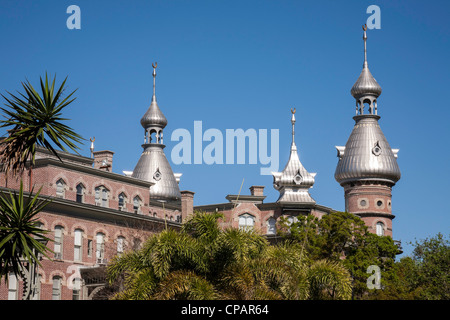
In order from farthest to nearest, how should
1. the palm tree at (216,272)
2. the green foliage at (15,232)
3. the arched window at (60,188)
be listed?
the arched window at (60,188) → the palm tree at (216,272) → the green foliage at (15,232)

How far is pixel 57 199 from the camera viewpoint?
60.2 m

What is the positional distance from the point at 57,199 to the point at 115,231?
7957 millimetres

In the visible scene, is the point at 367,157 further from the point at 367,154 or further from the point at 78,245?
the point at 78,245

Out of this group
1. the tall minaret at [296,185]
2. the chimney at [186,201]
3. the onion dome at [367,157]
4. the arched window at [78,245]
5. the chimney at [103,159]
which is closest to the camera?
the arched window at [78,245]

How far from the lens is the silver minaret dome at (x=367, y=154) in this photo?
89562 millimetres

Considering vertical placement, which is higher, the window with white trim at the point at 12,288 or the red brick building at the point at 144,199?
the red brick building at the point at 144,199

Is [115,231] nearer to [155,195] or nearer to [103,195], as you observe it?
[103,195]

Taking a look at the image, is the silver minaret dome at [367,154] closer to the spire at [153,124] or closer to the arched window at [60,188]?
the spire at [153,124]

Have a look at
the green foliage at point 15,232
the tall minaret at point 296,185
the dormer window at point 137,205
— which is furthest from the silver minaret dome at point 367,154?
the green foliage at point 15,232

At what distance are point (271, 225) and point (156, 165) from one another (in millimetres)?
18151

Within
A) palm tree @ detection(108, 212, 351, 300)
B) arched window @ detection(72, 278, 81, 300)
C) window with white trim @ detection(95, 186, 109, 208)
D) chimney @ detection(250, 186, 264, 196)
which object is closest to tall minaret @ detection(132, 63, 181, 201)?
chimney @ detection(250, 186, 264, 196)

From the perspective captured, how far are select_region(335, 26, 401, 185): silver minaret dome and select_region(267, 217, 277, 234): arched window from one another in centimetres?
1178

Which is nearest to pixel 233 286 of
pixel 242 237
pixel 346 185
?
pixel 242 237

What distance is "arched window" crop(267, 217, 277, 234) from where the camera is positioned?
81750 mm
